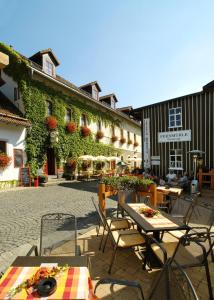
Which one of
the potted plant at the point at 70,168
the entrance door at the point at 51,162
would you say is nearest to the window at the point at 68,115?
the entrance door at the point at 51,162

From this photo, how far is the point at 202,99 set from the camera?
1222 centimetres

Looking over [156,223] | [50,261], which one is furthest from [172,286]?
[156,223]

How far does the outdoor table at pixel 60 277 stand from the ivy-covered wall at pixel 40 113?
1183 cm

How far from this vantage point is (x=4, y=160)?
11.5 m

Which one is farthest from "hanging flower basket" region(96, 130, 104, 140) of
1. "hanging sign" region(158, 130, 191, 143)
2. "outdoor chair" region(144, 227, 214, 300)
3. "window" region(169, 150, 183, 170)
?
"outdoor chair" region(144, 227, 214, 300)

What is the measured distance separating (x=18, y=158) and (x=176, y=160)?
10216 mm

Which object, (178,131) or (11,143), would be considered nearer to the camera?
(11,143)

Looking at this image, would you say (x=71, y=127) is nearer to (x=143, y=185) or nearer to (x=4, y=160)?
(x=4, y=160)

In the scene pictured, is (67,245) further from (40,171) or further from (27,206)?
(40,171)

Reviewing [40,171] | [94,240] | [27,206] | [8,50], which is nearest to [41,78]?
[8,50]

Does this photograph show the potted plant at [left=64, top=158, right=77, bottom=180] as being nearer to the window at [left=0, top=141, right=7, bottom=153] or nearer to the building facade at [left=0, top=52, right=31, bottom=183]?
the building facade at [left=0, top=52, right=31, bottom=183]

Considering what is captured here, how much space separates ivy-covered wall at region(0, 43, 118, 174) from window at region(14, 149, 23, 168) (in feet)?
1.62

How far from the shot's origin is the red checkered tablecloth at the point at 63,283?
1.65 m

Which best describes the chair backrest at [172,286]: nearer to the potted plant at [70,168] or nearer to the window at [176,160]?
the window at [176,160]
